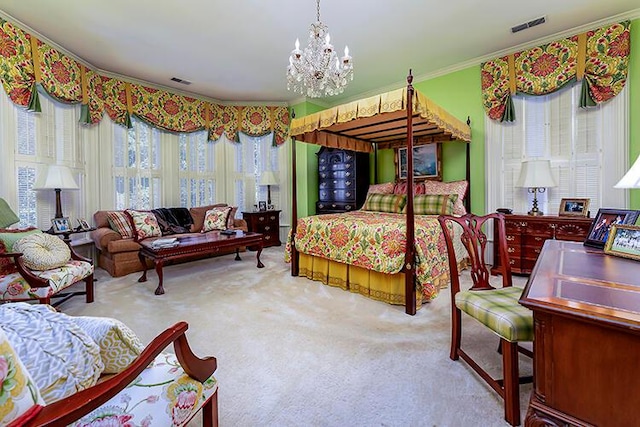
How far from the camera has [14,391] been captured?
0.57 metres

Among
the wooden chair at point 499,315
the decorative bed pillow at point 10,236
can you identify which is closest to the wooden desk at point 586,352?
the wooden chair at point 499,315

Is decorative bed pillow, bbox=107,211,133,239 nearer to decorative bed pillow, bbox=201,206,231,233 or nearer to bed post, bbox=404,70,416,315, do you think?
decorative bed pillow, bbox=201,206,231,233

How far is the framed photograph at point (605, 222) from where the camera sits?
1.66 m

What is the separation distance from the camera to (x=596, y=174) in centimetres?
356

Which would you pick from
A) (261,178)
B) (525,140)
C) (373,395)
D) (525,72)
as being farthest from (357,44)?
(373,395)

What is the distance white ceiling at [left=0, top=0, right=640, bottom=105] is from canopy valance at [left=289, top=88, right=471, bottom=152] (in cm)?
101

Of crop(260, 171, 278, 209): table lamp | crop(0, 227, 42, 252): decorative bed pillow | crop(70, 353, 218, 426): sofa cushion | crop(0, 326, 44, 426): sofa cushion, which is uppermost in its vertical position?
crop(260, 171, 278, 209): table lamp

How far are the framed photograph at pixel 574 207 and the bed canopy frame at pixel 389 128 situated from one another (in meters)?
1.15

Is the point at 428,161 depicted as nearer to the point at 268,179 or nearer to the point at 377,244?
the point at 377,244

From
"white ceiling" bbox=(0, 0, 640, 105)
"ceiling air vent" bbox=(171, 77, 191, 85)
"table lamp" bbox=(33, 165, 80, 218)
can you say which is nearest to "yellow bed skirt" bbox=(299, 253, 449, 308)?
"white ceiling" bbox=(0, 0, 640, 105)

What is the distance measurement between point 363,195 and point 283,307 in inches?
123

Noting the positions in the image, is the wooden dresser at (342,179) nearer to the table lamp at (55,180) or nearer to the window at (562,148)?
the window at (562,148)

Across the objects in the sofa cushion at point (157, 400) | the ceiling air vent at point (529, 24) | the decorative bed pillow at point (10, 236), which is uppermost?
the ceiling air vent at point (529, 24)

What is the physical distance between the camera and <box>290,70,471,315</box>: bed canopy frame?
275cm
